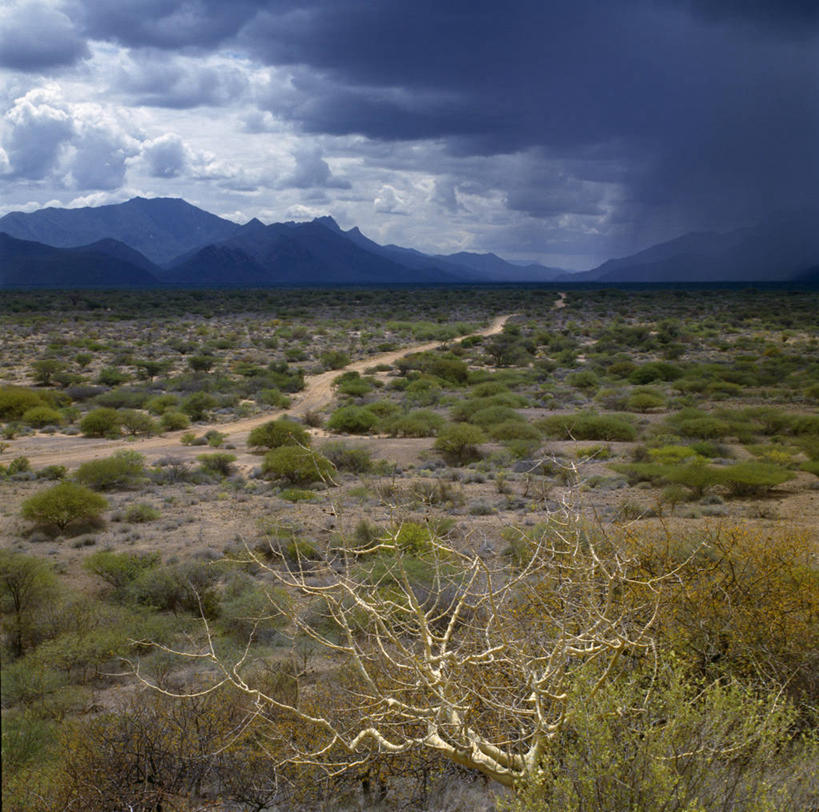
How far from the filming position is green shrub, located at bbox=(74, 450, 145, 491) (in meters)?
17.4

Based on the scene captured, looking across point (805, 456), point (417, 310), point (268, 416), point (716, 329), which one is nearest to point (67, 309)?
point (417, 310)

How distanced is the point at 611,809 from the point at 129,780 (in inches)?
159

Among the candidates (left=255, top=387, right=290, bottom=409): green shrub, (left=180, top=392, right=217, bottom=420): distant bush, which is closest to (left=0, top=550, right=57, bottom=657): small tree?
(left=180, top=392, right=217, bottom=420): distant bush

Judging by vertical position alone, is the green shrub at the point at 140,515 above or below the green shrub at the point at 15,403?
below

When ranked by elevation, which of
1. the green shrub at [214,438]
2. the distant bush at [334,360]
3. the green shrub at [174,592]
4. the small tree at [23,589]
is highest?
the distant bush at [334,360]

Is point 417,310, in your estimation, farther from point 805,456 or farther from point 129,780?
point 129,780

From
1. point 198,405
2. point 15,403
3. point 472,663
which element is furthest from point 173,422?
point 472,663

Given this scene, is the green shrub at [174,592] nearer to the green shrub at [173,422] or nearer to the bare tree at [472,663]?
the bare tree at [472,663]

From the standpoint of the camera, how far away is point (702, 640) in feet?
21.9

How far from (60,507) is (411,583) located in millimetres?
8490

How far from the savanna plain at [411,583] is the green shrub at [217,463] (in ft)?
0.30

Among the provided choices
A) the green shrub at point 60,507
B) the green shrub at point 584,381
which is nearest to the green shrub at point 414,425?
the green shrub at point 584,381

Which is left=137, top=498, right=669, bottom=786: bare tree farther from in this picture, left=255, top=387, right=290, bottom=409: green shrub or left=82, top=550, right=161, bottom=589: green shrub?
left=255, top=387, right=290, bottom=409: green shrub

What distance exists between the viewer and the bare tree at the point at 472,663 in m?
4.21
